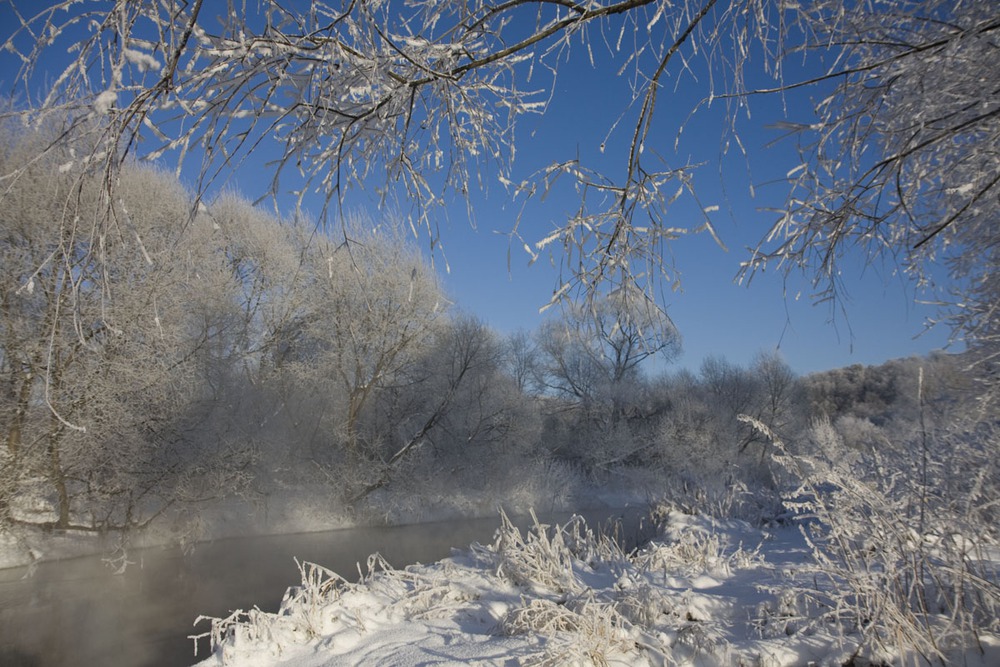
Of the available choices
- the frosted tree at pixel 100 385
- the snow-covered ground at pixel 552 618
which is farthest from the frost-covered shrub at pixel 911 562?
the frosted tree at pixel 100 385

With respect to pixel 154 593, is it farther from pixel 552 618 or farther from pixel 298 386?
pixel 298 386

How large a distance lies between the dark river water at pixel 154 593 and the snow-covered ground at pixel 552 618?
8.91 ft

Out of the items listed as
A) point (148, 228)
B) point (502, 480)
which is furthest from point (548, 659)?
point (502, 480)

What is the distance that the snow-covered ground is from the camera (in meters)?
2.62

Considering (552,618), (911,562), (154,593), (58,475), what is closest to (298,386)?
(58,475)

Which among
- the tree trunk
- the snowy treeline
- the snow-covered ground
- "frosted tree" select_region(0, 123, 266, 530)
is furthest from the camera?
the tree trunk

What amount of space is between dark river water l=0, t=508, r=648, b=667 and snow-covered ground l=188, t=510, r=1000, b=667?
8.91 ft

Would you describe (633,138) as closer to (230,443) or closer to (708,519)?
(708,519)

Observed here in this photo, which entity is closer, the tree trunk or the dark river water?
the dark river water

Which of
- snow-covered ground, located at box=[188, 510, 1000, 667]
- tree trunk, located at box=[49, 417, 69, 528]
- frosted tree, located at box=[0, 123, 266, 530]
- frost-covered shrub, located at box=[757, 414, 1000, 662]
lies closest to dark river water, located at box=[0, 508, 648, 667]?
tree trunk, located at box=[49, 417, 69, 528]

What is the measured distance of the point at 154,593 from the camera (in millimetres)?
8477

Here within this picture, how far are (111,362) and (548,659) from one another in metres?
9.29

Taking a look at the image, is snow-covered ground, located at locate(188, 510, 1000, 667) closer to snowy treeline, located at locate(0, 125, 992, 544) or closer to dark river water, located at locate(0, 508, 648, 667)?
snowy treeline, located at locate(0, 125, 992, 544)

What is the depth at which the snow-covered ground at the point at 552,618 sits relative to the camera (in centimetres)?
262
